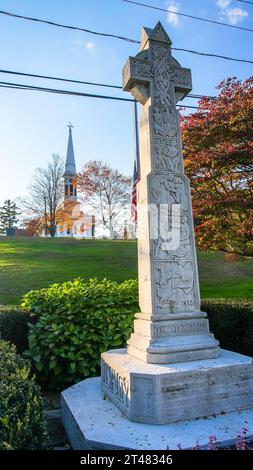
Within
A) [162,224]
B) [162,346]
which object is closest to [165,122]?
[162,224]

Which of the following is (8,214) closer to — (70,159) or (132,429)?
(70,159)

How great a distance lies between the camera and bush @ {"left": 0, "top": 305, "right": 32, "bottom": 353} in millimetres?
5375

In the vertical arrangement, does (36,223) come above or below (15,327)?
above

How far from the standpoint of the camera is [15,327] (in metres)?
5.44

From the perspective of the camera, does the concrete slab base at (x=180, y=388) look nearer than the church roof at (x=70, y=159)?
Yes

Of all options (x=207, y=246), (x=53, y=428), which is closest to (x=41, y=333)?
(x=53, y=428)

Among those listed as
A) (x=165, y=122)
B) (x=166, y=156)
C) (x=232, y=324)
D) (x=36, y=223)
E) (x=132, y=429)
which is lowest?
(x=132, y=429)

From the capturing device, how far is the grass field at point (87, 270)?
12.4 meters

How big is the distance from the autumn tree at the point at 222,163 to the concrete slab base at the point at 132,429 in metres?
4.42

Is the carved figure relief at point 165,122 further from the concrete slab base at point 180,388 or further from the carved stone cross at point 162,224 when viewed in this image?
the concrete slab base at point 180,388

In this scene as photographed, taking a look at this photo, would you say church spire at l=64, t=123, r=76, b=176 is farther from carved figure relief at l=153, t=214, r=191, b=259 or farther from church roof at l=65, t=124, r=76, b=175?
carved figure relief at l=153, t=214, r=191, b=259

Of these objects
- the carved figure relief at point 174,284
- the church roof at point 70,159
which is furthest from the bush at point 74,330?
the church roof at point 70,159

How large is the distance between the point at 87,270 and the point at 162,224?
1281 cm

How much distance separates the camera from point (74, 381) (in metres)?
5.18
